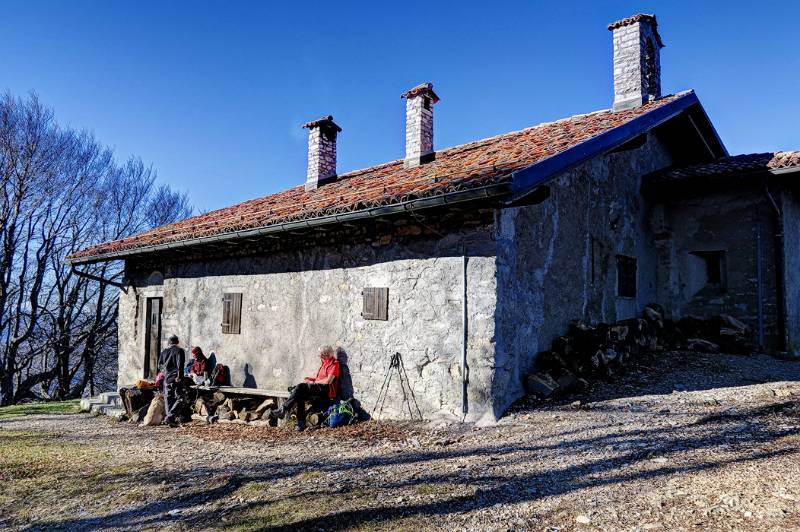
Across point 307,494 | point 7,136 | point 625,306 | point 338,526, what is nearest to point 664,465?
point 338,526

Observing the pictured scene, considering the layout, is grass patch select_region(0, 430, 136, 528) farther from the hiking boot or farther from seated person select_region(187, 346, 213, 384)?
seated person select_region(187, 346, 213, 384)

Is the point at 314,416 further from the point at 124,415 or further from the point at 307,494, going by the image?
the point at 124,415

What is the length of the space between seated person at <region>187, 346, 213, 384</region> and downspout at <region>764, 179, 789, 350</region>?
1006 cm

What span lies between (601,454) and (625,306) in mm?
5455

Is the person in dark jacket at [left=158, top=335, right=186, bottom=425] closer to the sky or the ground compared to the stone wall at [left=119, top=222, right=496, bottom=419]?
closer to the ground

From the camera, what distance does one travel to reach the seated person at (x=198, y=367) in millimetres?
9555

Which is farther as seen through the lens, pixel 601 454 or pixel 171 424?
pixel 171 424

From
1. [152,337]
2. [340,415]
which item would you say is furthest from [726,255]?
[152,337]

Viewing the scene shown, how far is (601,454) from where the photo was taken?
4.86 meters

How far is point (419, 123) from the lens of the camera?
33.6 feet

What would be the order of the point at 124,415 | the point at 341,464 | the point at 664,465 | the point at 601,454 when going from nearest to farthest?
1. the point at 664,465
2. the point at 601,454
3. the point at 341,464
4. the point at 124,415

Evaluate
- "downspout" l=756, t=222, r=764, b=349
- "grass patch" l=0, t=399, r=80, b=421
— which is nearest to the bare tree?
"grass patch" l=0, t=399, r=80, b=421

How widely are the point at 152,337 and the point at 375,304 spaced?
6391mm

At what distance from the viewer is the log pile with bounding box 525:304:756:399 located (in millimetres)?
7281
